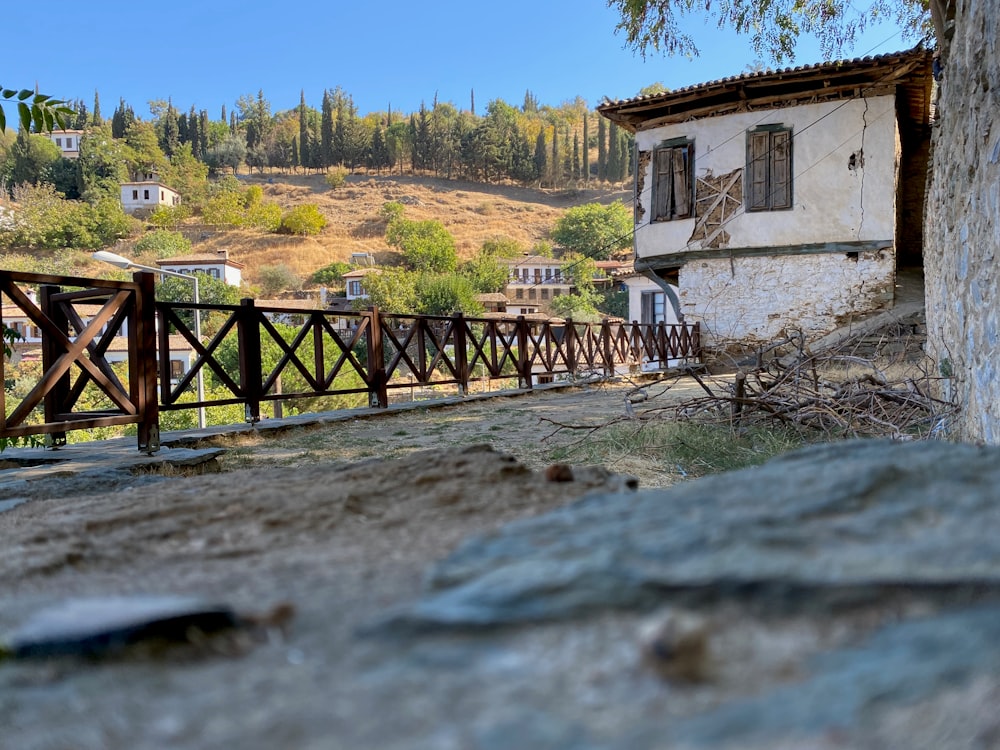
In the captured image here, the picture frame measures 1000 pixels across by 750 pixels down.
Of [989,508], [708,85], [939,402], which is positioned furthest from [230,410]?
[989,508]

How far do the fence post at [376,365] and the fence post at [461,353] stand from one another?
1535 millimetres

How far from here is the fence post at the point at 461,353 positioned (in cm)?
884

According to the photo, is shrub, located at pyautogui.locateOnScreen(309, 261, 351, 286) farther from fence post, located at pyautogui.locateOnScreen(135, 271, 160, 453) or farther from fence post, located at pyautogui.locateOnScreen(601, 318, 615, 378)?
fence post, located at pyautogui.locateOnScreen(135, 271, 160, 453)

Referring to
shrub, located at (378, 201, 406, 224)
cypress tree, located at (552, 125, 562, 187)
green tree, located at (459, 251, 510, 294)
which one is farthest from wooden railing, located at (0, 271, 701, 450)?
cypress tree, located at (552, 125, 562, 187)

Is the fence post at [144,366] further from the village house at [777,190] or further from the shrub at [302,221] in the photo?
the shrub at [302,221]

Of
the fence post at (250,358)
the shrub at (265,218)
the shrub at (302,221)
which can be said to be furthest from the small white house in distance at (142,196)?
the fence post at (250,358)

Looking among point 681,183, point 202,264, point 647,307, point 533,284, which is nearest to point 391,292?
point 533,284

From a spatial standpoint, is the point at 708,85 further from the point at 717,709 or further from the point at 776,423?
the point at 717,709

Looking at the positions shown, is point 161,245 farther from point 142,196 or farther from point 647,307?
point 647,307

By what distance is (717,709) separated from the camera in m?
0.61

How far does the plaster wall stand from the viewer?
1220 centimetres

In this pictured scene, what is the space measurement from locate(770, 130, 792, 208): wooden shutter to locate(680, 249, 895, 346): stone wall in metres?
1.05

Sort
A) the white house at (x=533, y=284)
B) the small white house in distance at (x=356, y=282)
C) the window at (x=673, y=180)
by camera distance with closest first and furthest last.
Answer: the window at (x=673, y=180), the white house at (x=533, y=284), the small white house in distance at (x=356, y=282)

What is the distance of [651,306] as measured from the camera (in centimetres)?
2498
